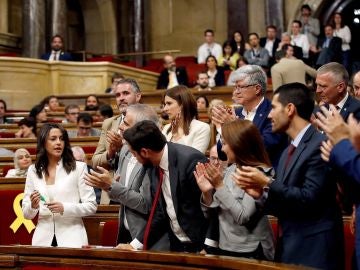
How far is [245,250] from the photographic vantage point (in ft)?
8.91

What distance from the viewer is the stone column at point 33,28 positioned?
449 inches

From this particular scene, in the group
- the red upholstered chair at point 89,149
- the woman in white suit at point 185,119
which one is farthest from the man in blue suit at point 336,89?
the red upholstered chair at point 89,149

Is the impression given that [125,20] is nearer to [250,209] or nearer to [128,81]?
[128,81]

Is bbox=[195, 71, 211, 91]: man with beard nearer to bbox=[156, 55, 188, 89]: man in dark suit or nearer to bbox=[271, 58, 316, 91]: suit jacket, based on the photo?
bbox=[156, 55, 188, 89]: man in dark suit

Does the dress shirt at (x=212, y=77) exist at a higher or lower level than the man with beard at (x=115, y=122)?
higher

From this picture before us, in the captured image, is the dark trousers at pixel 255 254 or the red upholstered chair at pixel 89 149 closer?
the dark trousers at pixel 255 254

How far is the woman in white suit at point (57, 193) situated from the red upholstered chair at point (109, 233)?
93 mm

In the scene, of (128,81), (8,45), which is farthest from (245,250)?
(8,45)

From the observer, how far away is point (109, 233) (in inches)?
144

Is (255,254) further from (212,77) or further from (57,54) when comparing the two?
(57,54)

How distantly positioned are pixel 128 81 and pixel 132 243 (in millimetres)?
1273

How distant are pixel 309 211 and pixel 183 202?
629 millimetres

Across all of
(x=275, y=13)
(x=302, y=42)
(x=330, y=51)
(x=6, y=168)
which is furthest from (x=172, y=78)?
(x=6, y=168)

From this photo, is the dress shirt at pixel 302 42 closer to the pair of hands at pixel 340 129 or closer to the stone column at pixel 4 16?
the stone column at pixel 4 16
